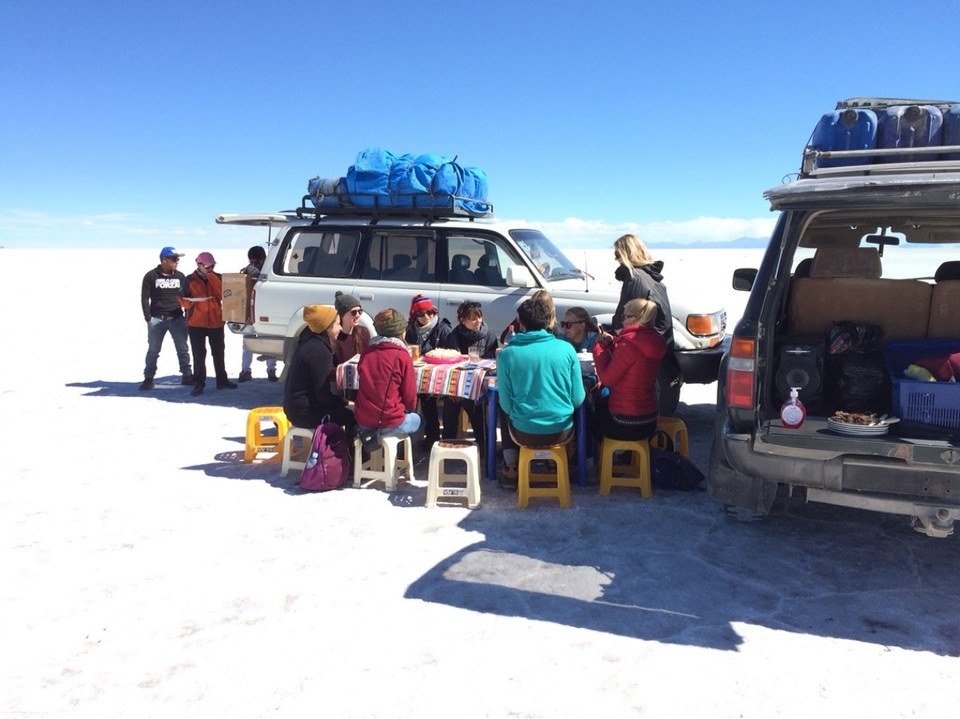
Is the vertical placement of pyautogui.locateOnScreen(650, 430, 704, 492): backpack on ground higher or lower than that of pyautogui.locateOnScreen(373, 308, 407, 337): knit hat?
lower

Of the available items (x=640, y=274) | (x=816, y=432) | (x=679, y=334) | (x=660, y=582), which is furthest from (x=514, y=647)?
(x=679, y=334)

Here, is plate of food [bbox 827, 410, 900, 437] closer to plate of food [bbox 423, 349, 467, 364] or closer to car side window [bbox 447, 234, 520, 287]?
plate of food [bbox 423, 349, 467, 364]

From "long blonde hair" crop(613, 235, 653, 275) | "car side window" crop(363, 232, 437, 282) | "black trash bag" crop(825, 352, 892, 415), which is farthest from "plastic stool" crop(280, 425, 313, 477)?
"black trash bag" crop(825, 352, 892, 415)

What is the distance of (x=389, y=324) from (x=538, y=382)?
126cm

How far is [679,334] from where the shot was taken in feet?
23.8

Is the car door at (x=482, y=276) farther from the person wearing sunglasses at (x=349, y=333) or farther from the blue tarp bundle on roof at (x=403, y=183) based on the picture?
the person wearing sunglasses at (x=349, y=333)

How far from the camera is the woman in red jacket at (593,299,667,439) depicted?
213 inches

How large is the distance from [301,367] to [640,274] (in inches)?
112

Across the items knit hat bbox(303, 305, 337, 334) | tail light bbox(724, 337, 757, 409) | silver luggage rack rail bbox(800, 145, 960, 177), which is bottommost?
tail light bbox(724, 337, 757, 409)

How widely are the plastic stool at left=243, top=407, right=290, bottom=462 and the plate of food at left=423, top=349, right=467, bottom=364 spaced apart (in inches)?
54.7

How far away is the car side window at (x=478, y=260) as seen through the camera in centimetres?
802

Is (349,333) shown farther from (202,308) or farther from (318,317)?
(202,308)

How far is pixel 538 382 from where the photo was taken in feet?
17.7

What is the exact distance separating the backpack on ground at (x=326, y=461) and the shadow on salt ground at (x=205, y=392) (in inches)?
138
